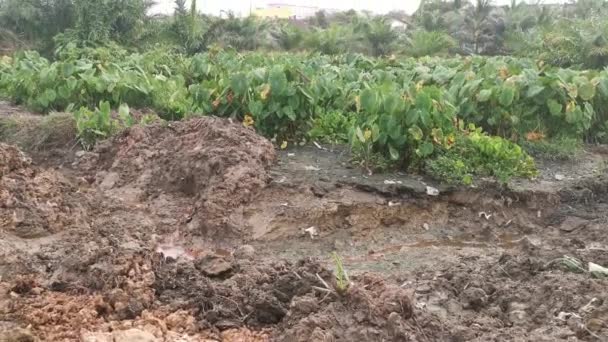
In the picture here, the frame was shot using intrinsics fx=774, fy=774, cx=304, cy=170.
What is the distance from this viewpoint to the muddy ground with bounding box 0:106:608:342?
140 inches

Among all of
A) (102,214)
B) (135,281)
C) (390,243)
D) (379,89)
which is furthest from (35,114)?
(135,281)

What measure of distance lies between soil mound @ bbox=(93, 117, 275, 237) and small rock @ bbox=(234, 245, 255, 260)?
45cm

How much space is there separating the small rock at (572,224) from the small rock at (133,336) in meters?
3.90

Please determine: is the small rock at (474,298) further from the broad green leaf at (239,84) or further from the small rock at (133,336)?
the broad green leaf at (239,84)

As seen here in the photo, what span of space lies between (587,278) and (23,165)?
15.1ft

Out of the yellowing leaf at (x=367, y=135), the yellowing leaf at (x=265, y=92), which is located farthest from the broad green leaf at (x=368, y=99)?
the yellowing leaf at (x=265, y=92)

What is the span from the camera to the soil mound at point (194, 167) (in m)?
5.89

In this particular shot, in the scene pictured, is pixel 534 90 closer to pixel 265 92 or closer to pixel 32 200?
pixel 265 92

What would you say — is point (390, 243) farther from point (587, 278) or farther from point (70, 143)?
point (70, 143)

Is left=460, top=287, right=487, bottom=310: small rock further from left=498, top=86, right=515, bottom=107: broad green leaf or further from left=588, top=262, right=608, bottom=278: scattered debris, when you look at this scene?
left=498, top=86, right=515, bottom=107: broad green leaf

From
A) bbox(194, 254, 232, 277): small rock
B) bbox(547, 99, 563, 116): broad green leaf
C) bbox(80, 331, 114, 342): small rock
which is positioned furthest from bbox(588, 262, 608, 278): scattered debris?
bbox(547, 99, 563, 116): broad green leaf

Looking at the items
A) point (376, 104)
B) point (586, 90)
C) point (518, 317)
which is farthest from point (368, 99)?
point (518, 317)

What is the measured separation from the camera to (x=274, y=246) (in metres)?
5.63

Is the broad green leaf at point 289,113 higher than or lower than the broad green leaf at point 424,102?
lower
